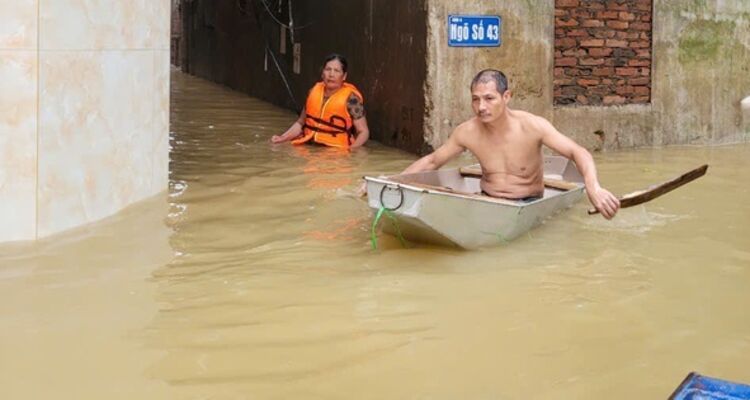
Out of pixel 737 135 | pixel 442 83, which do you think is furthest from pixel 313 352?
pixel 737 135

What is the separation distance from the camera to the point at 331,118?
408 inches

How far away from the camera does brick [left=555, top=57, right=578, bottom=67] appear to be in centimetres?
1020

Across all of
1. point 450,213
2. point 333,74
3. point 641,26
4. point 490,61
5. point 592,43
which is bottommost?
point 450,213

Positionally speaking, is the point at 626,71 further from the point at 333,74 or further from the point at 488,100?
the point at 488,100

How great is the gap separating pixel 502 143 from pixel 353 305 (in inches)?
86.3

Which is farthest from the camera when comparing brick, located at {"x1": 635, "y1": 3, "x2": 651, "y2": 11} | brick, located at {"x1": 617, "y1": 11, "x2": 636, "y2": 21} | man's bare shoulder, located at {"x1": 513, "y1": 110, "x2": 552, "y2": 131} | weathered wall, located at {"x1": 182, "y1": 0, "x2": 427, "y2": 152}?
brick, located at {"x1": 635, "y1": 3, "x2": 651, "y2": 11}

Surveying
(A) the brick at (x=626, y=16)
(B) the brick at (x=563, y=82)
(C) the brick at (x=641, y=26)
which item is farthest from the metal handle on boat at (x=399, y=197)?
(C) the brick at (x=641, y=26)

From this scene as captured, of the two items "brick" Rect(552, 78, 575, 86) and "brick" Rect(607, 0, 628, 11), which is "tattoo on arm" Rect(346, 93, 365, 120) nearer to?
"brick" Rect(552, 78, 575, 86)

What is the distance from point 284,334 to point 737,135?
27.8 ft

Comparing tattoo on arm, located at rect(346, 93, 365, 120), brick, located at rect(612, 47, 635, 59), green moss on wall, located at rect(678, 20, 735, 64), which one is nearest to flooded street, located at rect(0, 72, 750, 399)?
tattoo on arm, located at rect(346, 93, 365, 120)

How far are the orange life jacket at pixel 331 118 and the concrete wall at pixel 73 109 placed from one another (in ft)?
10.9

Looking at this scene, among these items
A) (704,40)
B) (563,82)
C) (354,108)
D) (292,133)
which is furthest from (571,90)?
(292,133)

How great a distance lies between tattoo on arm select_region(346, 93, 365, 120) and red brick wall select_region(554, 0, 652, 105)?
2016 millimetres

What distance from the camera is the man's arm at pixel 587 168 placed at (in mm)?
5465
